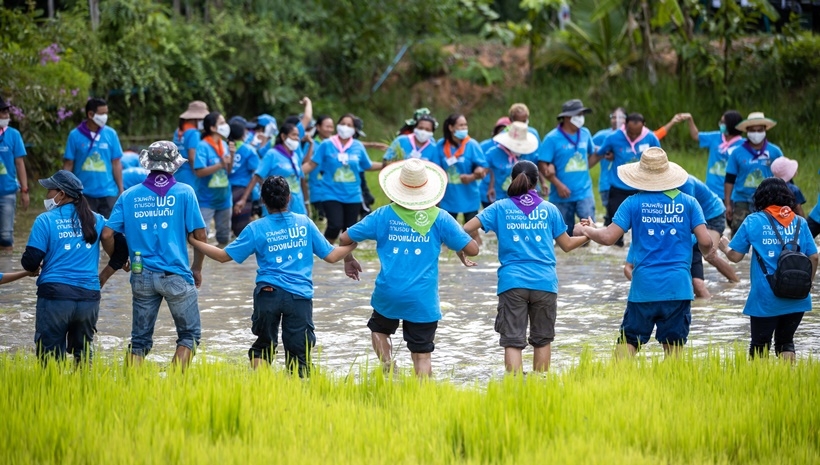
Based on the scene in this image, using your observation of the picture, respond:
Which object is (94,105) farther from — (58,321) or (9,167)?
(58,321)

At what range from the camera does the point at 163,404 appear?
6.25 m

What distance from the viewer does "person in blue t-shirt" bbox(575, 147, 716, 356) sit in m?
7.86

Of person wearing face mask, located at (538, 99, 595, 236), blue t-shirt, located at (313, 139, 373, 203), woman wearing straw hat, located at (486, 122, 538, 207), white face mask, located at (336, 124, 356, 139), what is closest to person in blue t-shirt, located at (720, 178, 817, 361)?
person wearing face mask, located at (538, 99, 595, 236)

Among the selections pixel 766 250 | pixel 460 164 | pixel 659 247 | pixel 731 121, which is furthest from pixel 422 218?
pixel 731 121

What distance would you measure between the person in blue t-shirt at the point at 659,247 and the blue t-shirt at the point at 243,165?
7496 millimetres

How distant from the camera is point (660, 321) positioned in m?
7.99

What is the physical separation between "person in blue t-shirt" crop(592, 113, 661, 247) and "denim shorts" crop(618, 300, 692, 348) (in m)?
5.91

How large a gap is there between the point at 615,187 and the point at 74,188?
25.6ft

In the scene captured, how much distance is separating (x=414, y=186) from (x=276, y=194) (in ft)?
3.19

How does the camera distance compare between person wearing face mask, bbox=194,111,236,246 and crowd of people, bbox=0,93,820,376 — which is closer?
crowd of people, bbox=0,93,820,376

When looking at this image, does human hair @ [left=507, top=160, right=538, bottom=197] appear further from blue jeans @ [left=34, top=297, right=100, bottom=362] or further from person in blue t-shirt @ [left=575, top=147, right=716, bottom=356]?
blue jeans @ [left=34, top=297, right=100, bottom=362]

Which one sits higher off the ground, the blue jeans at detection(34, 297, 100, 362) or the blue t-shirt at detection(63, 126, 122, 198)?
the blue t-shirt at detection(63, 126, 122, 198)

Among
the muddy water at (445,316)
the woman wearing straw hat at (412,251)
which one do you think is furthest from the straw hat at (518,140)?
the woman wearing straw hat at (412,251)

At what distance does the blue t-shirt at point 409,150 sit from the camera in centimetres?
1402
